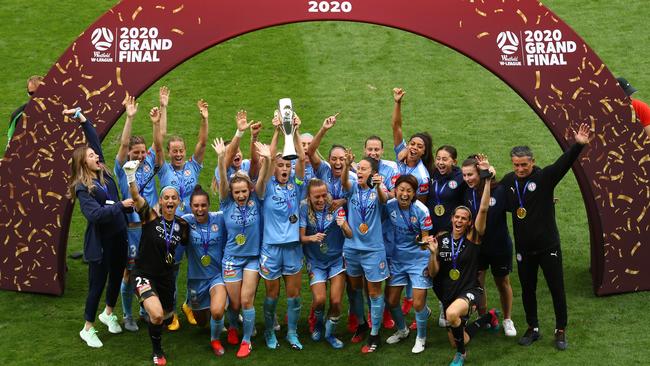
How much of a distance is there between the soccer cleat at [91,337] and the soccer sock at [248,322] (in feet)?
4.45

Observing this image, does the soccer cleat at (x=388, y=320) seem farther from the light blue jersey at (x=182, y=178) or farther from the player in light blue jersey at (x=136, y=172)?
the player in light blue jersey at (x=136, y=172)

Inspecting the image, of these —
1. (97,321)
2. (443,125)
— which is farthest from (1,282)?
(443,125)

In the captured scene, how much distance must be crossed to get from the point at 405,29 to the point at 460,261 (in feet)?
7.69

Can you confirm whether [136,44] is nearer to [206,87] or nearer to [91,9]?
[206,87]

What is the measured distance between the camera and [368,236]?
33.1 feet

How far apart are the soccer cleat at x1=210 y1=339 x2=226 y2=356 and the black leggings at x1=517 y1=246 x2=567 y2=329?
280cm

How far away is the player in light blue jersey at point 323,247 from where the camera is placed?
10062 millimetres

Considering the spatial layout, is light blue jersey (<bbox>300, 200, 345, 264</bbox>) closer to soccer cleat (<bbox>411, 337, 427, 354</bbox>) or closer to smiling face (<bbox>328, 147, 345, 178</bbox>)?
smiling face (<bbox>328, 147, 345, 178</bbox>)

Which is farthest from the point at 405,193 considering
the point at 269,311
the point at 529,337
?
the point at 529,337

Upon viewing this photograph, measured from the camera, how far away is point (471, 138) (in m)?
14.6

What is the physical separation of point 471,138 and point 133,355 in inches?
244

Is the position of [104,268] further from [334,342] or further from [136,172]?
[334,342]

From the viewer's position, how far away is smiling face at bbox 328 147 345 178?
1031cm

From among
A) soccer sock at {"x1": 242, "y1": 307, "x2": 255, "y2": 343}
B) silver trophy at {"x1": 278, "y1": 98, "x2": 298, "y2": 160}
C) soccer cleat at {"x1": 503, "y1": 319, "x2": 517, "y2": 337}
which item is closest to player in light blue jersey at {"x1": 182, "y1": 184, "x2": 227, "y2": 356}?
soccer sock at {"x1": 242, "y1": 307, "x2": 255, "y2": 343}
